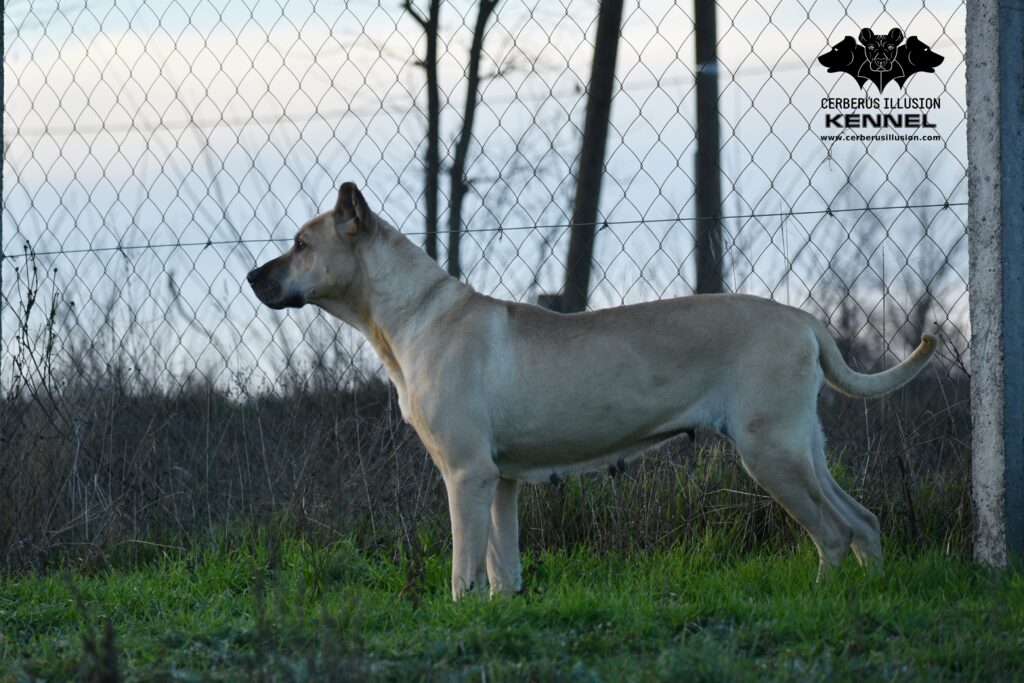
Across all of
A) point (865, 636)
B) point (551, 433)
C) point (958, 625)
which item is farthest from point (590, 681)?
point (551, 433)

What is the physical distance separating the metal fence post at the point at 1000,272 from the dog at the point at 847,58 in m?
1.22

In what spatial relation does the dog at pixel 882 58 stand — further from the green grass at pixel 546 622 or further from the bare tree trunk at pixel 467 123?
the green grass at pixel 546 622

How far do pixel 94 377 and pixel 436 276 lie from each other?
3.20m

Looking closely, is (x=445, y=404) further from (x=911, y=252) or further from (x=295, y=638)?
(x=911, y=252)

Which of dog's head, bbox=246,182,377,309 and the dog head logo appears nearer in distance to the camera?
dog's head, bbox=246,182,377,309

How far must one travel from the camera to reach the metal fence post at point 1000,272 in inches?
207

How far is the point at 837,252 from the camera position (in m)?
7.14

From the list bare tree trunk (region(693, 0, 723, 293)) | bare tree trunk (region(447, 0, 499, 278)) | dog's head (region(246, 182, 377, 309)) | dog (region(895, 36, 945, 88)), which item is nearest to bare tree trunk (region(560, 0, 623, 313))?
bare tree trunk (region(693, 0, 723, 293))

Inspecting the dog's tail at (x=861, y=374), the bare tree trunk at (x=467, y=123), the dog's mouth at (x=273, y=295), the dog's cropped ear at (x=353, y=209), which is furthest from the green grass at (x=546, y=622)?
the bare tree trunk at (x=467, y=123)

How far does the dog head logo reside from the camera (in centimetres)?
652

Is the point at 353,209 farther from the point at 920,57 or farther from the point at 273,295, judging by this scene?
the point at 920,57

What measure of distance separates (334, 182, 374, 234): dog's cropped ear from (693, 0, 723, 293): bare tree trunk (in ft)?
9.37

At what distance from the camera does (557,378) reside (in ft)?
17.3

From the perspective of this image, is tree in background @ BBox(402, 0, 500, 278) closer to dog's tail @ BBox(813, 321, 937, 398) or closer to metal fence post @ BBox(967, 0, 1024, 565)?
dog's tail @ BBox(813, 321, 937, 398)
